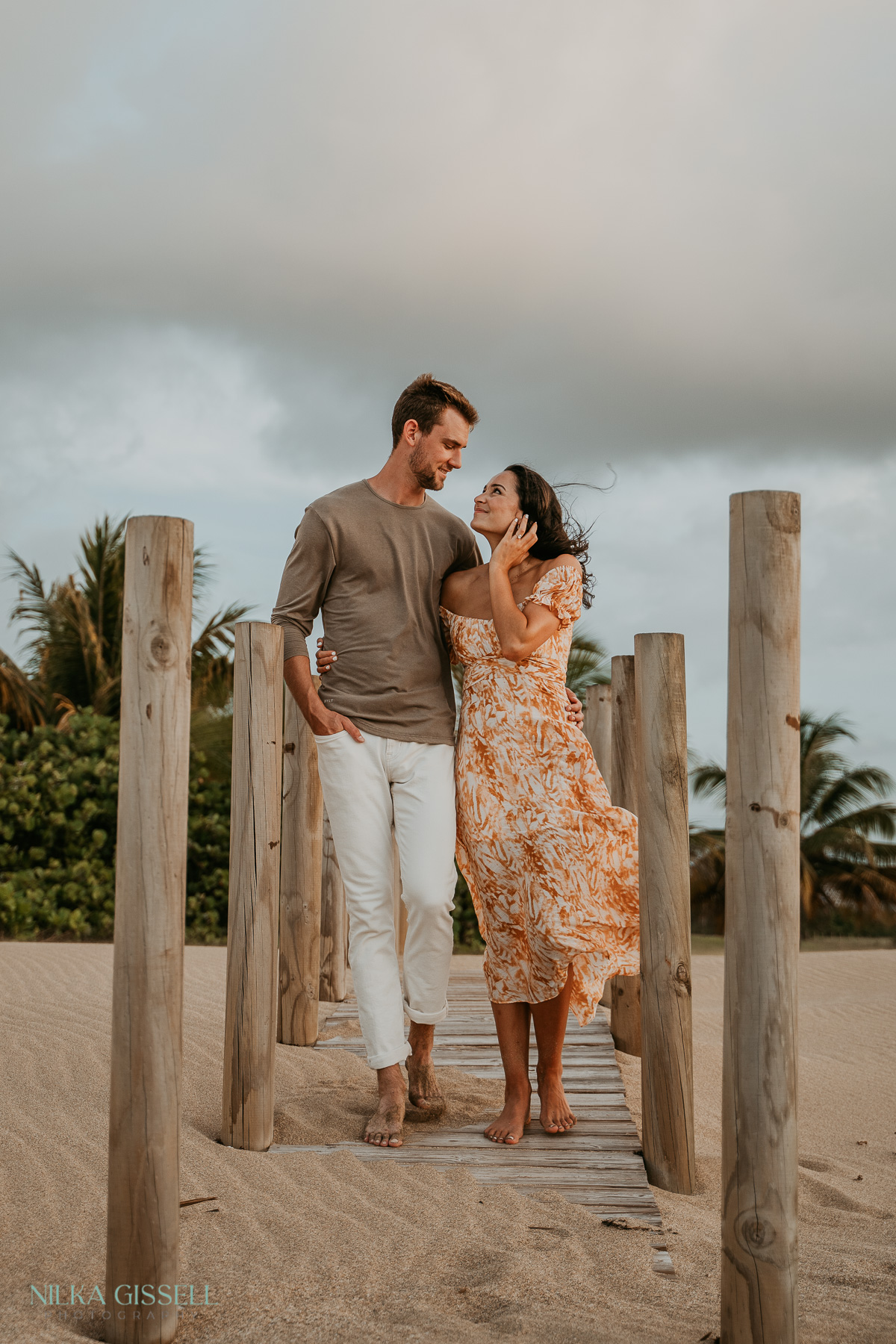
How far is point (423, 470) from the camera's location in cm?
394

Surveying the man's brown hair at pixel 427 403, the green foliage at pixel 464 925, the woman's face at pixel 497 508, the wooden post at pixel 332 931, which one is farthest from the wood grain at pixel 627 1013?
the green foliage at pixel 464 925

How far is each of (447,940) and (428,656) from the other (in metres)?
1.02

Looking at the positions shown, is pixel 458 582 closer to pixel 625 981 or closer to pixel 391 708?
pixel 391 708

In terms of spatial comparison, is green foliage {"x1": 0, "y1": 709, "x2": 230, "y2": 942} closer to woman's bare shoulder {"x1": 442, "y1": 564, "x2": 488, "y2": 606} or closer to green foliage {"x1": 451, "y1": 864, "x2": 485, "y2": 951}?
green foliage {"x1": 451, "y1": 864, "x2": 485, "y2": 951}

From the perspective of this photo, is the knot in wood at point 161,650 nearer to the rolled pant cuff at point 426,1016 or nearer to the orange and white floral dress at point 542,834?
the orange and white floral dress at point 542,834

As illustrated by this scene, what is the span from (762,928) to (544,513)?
211 centimetres

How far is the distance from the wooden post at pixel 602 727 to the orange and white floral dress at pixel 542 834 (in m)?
2.54

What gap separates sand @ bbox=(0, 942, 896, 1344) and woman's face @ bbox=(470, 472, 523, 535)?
7.08 feet

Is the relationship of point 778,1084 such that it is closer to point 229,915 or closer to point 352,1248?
point 352,1248

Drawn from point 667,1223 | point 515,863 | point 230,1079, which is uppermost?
point 515,863

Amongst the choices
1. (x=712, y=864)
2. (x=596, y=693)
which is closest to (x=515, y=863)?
(x=596, y=693)

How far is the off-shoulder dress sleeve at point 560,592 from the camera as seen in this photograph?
3.70 meters

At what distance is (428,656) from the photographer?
3.87 meters

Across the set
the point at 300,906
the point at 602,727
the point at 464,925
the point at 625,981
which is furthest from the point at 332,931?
the point at 464,925
